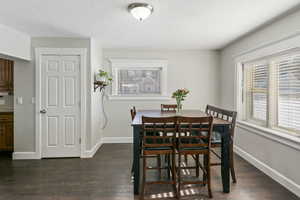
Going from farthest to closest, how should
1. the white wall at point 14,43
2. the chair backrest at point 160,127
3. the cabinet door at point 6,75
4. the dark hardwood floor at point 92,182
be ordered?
the cabinet door at point 6,75 < the white wall at point 14,43 < the dark hardwood floor at point 92,182 < the chair backrest at point 160,127

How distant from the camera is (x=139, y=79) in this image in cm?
485

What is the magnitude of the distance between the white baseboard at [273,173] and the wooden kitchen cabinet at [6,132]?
4615 millimetres

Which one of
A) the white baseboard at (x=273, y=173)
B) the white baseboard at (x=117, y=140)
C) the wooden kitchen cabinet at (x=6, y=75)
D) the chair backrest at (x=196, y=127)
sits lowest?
the white baseboard at (x=273, y=173)

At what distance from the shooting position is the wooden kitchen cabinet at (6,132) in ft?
12.5

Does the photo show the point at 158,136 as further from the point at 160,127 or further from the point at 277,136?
the point at 277,136

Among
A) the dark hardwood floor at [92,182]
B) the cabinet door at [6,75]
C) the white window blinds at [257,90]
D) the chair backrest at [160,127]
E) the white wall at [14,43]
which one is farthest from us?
the cabinet door at [6,75]

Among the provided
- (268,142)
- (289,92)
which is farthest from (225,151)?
(289,92)

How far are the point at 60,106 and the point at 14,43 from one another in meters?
1.30

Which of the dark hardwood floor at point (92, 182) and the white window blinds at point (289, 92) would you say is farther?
the white window blinds at point (289, 92)

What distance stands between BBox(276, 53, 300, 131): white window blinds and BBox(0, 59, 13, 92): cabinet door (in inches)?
190

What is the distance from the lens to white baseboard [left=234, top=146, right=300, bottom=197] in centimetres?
241

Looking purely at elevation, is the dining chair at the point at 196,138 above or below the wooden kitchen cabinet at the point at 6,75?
below

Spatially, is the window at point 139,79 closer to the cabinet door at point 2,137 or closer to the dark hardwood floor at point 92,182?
the dark hardwood floor at point 92,182

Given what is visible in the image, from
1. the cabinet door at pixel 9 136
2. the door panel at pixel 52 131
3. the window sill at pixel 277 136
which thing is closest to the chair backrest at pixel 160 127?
the window sill at pixel 277 136
